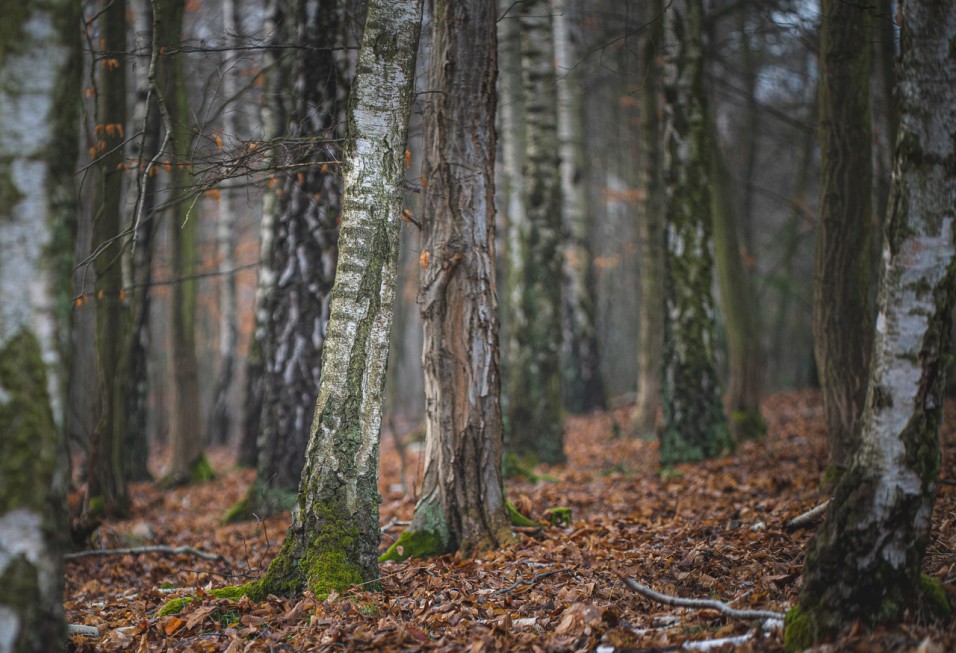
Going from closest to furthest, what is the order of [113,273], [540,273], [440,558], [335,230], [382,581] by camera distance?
1. [382,581]
2. [440,558]
3. [113,273]
4. [335,230]
5. [540,273]

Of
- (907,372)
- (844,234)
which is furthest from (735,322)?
(907,372)

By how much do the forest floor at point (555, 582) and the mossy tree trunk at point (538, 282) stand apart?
2.07 meters

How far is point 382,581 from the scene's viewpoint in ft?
15.1

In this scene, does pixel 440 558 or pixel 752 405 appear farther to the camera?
pixel 752 405

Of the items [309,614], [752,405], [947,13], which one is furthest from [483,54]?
[752,405]

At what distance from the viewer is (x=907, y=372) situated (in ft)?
9.88

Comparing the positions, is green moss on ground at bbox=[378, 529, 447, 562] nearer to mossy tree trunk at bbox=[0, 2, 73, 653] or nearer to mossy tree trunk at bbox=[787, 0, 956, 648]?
mossy tree trunk at bbox=[0, 2, 73, 653]

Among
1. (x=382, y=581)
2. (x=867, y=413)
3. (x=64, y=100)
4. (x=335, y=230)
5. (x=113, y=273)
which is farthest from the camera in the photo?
(x=335, y=230)

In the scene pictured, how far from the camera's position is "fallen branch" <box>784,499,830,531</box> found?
4707mm

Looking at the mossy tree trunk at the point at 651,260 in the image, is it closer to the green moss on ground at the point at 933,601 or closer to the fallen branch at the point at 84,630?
the green moss on ground at the point at 933,601

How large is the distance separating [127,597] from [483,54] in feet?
16.1

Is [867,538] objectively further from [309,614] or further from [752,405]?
[752,405]

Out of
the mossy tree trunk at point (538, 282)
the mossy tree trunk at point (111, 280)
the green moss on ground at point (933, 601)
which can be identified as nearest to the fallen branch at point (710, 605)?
the green moss on ground at point (933, 601)

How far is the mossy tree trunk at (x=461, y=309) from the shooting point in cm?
523
